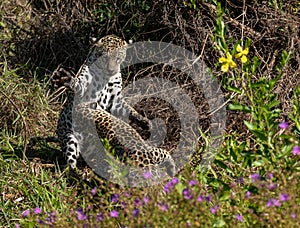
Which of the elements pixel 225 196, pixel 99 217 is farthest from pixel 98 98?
pixel 225 196

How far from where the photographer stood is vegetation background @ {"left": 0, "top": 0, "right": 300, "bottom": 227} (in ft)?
12.0

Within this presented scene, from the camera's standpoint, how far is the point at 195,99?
6605 millimetres

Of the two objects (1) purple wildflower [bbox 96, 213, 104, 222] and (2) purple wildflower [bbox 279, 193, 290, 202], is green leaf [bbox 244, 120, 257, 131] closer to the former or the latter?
(2) purple wildflower [bbox 279, 193, 290, 202]

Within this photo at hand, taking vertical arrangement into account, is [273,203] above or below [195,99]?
above

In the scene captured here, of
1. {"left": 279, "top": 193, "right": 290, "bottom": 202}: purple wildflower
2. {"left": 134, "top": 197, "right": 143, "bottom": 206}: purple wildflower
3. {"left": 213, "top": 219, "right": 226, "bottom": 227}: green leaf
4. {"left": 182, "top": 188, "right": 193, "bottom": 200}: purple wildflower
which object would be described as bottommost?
{"left": 134, "top": 197, "right": 143, "bottom": 206}: purple wildflower

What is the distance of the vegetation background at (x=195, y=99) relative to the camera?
12.0 ft

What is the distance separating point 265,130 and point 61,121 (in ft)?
9.48

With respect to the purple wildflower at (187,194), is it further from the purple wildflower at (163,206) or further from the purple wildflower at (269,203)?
the purple wildflower at (269,203)

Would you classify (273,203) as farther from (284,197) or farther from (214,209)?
(214,209)

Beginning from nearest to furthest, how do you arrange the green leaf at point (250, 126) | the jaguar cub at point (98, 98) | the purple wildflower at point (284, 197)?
the purple wildflower at point (284, 197)
the green leaf at point (250, 126)
the jaguar cub at point (98, 98)

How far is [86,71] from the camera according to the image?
6723 mm

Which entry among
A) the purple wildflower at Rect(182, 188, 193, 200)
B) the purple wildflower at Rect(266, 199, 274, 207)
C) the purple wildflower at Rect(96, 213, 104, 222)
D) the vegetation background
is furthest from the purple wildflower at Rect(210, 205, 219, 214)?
the purple wildflower at Rect(96, 213, 104, 222)

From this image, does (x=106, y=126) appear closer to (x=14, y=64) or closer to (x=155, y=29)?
(x=155, y=29)

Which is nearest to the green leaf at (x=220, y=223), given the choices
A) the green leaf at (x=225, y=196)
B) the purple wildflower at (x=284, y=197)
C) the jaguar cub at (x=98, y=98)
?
the green leaf at (x=225, y=196)
